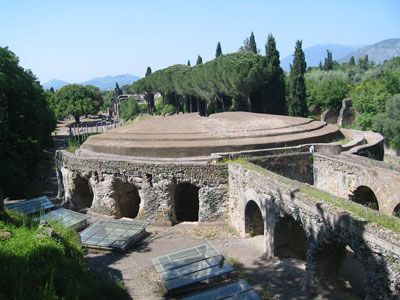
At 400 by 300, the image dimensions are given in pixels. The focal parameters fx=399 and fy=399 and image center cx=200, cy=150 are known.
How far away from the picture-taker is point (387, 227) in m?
8.62

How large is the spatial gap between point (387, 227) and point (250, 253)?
6.31 metres

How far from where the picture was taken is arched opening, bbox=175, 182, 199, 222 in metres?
19.6

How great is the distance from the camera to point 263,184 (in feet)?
44.7

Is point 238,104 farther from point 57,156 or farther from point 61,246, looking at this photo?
point 61,246

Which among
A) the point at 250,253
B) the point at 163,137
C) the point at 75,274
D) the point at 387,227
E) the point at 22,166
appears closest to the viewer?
the point at 387,227

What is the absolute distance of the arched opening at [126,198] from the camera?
61.8ft

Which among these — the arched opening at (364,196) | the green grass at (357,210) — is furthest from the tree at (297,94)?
the green grass at (357,210)

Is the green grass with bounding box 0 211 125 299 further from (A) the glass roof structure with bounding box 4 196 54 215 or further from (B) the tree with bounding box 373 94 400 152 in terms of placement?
(B) the tree with bounding box 373 94 400 152

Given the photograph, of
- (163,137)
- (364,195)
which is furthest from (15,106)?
(364,195)

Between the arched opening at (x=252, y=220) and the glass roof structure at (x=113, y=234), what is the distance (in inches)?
165

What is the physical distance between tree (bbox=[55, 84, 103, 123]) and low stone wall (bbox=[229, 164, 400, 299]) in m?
51.0

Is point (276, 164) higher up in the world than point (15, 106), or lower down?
lower down

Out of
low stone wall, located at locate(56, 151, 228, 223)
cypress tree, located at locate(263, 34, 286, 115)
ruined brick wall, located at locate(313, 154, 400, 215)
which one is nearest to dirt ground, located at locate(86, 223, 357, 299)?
low stone wall, located at locate(56, 151, 228, 223)

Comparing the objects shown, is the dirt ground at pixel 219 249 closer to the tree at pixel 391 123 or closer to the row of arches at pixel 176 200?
the row of arches at pixel 176 200
